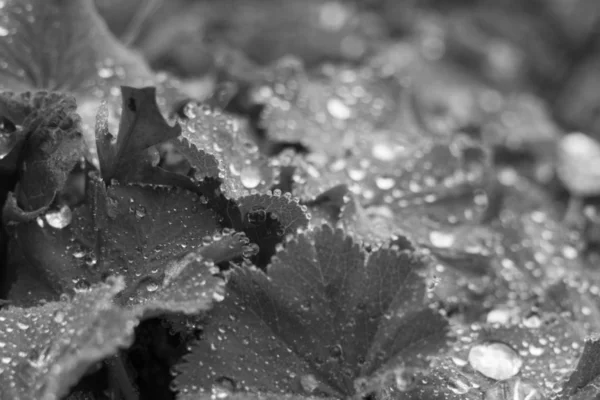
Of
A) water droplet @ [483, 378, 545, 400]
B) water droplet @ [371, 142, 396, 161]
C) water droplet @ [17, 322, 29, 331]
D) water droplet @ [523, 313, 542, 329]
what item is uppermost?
water droplet @ [17, 322, 29, 331]

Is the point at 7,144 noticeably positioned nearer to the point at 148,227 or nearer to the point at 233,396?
the point at 148,227

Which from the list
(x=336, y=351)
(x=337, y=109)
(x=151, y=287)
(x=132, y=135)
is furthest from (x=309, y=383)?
(x=337, y=109)

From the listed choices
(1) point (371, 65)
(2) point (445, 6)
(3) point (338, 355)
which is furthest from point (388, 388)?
(2) point (445, 6)

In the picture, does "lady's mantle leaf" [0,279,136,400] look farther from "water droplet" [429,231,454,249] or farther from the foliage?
"water droplet" [429,231,454,249]

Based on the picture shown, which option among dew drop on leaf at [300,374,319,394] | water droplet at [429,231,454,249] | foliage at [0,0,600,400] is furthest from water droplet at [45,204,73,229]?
water droplet at [429,231,454,249]

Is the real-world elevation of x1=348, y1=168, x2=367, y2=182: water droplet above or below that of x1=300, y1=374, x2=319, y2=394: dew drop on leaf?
below

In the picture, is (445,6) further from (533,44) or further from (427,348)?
(427,348)

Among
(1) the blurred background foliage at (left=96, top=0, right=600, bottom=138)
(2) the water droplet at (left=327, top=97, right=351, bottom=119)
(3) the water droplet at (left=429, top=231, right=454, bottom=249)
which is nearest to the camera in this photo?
(3) the water droplet at (left=429, top=231, right=454, bottom=249)

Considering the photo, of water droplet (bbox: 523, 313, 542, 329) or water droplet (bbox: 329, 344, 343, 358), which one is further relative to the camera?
water droplet (bbox: 523, 313, 542, 329)
